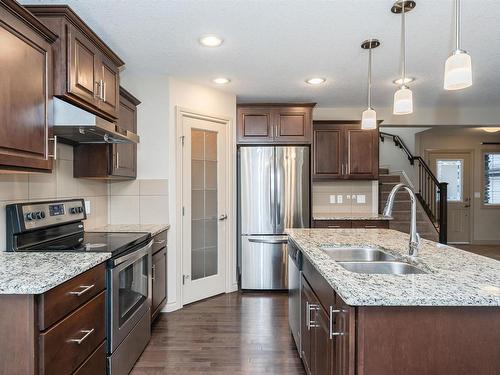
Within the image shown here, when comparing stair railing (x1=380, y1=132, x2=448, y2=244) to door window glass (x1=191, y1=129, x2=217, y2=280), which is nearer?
door window glass (x1=191, y1=129, x2=217, y2=280)

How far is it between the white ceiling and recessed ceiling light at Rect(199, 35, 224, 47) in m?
0.06

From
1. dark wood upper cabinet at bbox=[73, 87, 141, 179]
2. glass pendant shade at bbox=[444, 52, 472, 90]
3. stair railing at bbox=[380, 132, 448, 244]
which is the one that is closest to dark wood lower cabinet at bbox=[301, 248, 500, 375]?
glass pendant shade at bbox=[444, 52, 472, 90]

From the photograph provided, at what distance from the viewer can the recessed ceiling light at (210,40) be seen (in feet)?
8.25

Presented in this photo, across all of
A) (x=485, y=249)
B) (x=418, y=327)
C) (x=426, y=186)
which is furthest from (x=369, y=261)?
(x=485, y=249)

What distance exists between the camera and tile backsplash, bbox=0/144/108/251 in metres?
1.99

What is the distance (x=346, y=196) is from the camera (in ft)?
15.7

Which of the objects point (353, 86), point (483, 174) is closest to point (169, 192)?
point (353, 86)

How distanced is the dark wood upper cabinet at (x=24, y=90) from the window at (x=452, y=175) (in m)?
7.67

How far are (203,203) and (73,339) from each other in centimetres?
226

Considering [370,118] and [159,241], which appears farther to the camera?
[159,241]

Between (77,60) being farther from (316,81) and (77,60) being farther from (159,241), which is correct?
(316,81)

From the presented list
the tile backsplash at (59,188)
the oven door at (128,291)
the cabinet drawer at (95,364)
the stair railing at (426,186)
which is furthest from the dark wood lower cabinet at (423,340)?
the stair railing at (426,186)

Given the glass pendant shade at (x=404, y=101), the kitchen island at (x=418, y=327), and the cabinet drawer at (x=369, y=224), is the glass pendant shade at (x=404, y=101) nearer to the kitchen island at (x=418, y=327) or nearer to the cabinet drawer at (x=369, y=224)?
the kitchen island at (x=418, y=327)

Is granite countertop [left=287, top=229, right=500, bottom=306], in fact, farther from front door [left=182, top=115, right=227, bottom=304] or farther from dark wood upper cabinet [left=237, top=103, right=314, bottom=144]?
dark wood upper cabinet [left=237, top=103, right=314, bottom=144]
